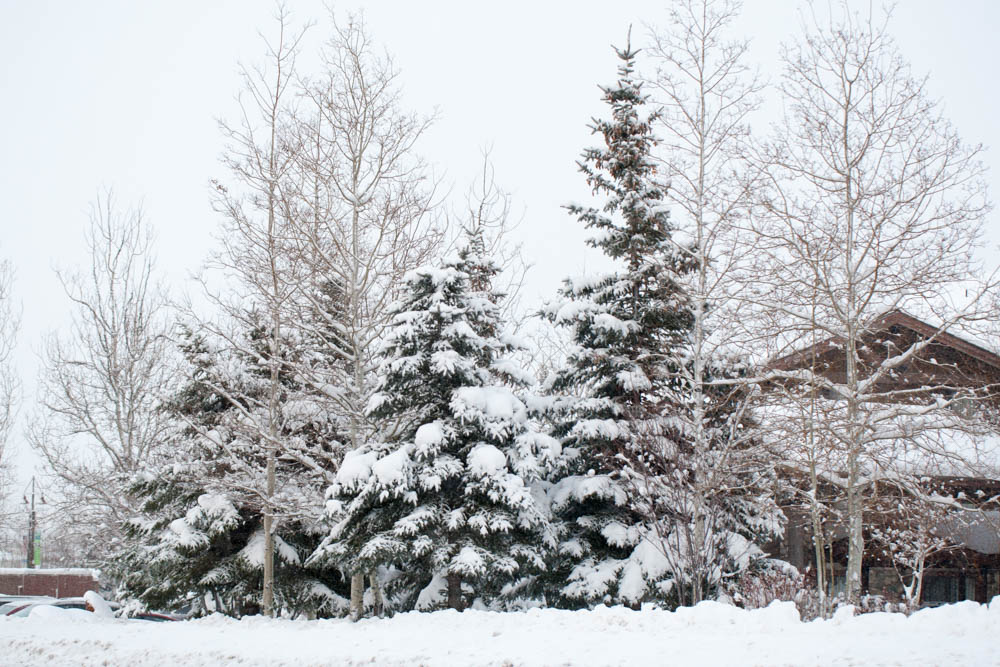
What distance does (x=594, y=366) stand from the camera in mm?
14023

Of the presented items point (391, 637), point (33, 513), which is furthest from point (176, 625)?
point (33, 513)

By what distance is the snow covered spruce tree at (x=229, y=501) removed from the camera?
14.1 meters

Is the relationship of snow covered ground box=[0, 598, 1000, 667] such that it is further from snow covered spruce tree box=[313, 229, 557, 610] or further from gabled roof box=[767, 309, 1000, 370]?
gabled roof box=[767, 309, 1000, 370]

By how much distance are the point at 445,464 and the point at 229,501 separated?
203 inches

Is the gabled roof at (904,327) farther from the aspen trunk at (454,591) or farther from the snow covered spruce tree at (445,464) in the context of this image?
the aspen trunk at (454,591)

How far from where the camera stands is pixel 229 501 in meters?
14.5

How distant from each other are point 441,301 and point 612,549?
5.28 meters

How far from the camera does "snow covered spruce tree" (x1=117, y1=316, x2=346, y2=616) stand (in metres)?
14.1

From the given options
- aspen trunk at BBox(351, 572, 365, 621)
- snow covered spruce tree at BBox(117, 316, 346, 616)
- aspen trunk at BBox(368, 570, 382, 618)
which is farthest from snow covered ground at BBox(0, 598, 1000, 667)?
snow covered spruce tree at BBox(117, 316, 346, 616)

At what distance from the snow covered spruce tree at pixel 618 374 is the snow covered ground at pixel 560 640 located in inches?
120

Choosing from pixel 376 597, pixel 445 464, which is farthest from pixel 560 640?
pixel 376 597

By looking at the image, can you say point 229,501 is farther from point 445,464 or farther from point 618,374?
point 618,374

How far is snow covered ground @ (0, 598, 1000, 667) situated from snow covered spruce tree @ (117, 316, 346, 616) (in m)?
2.20

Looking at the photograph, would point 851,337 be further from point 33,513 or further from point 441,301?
point 33,513
